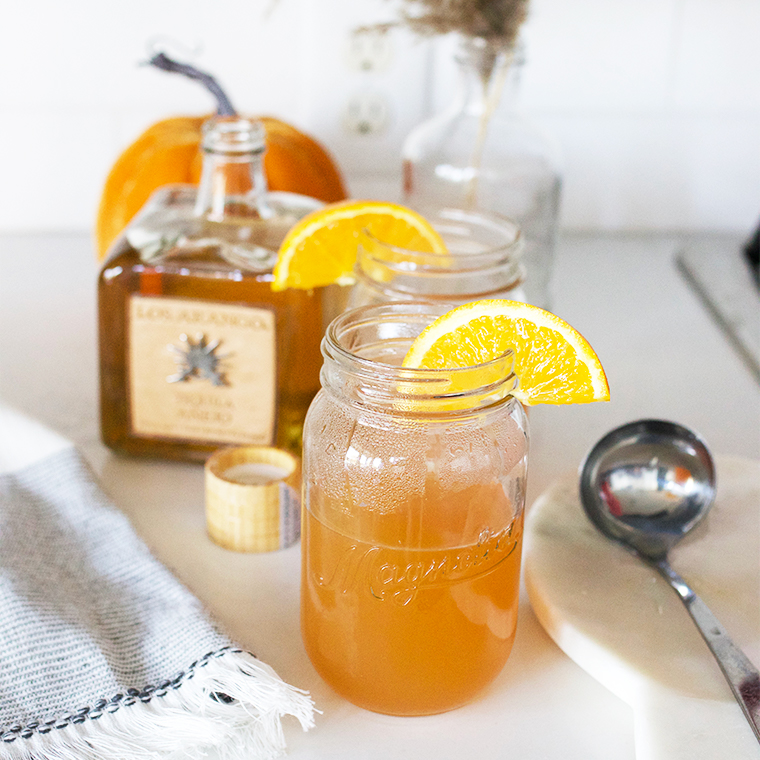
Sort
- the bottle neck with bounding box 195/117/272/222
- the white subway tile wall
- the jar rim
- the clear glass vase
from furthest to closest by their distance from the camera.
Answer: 1. the white subway tile wall
2. the clear glass vase
3. the bottle neck with bounding box 195/117/272/222
4. the jar rim

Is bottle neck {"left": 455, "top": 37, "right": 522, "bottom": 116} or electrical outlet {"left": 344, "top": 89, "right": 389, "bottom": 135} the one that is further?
electrical outlet {"left": 344, "top": 89, "right": 389, "bottom": 135}

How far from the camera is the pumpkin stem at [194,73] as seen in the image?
2.43ft

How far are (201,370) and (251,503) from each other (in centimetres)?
14

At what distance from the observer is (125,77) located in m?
1.21

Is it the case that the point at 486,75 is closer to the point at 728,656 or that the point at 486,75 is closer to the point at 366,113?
the point at 366,113

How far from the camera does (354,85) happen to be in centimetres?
122

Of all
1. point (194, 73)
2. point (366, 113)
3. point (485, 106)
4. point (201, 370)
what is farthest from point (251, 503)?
point (366, 113)

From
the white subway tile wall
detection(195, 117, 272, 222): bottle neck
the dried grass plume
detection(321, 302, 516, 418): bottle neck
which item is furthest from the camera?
the white subway tile wall

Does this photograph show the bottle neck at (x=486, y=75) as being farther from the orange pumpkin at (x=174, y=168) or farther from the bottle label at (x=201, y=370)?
the bottle label at (x=201, y=370)

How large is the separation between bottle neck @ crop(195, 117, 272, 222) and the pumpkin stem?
0.03 meters

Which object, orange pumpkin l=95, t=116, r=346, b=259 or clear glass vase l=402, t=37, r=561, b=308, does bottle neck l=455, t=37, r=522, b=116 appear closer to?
clear glass vase l=402, t=37, r=561, b=308

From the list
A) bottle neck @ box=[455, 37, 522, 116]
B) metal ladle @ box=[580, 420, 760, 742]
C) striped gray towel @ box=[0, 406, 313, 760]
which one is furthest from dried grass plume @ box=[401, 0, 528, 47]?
striped gray towel @ box=[0, 406, 313, 760]

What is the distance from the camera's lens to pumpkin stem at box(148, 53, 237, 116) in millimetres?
739

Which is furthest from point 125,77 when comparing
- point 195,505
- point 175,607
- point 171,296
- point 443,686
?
point 443,686
